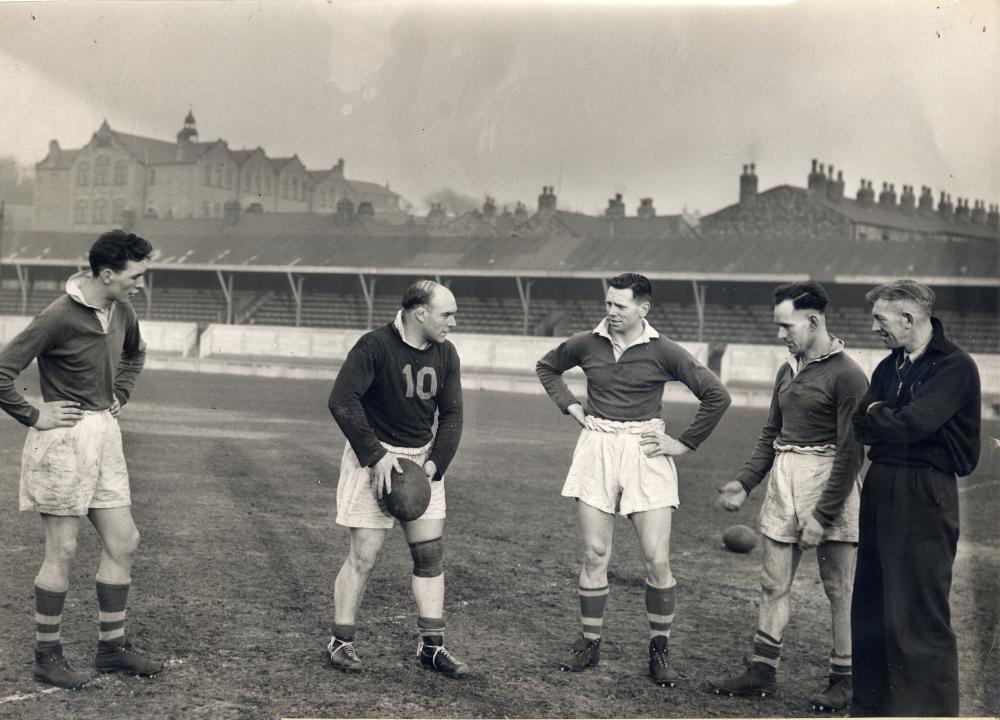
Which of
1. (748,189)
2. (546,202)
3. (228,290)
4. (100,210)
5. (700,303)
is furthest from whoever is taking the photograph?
(748,189)

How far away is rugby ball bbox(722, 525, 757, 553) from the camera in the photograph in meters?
7.50

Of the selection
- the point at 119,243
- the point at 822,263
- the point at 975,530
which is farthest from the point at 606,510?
the point at 822,263

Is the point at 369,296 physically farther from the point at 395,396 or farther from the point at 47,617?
the point at 47,617

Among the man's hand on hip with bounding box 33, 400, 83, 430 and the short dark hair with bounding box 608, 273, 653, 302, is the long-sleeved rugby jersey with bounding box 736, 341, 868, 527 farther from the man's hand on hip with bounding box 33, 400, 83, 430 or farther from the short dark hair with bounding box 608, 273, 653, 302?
the man's hand on hip with bounding box 33, 400, 83, 430

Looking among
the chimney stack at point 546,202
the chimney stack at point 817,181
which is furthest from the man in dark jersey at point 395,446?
the chimney stack at point 817,181

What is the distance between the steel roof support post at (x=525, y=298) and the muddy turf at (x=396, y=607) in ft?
55.0

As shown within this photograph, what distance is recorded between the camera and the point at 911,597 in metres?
3.65

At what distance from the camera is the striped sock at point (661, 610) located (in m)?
4.46

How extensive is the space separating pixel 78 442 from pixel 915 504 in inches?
145

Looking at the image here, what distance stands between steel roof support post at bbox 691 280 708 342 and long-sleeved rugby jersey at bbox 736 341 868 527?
2221 cm

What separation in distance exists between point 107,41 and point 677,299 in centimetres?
2568

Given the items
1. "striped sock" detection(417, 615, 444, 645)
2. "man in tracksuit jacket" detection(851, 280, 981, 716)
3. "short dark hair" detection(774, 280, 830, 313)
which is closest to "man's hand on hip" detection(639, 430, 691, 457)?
"short dark hair" detection(774, 280, 830, 313)

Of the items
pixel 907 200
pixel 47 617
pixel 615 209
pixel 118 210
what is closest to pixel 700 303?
pixel 615 209

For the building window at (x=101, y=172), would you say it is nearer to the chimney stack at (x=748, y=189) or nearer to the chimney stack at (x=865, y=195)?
the chimney stack at (x=748, y=189)
